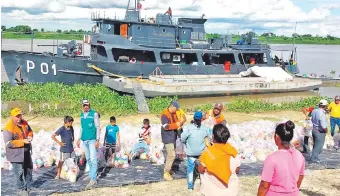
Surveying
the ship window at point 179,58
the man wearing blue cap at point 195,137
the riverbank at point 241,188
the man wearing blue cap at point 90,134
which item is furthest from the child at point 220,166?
the ship window at point 179,58

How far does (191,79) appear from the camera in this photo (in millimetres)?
23734

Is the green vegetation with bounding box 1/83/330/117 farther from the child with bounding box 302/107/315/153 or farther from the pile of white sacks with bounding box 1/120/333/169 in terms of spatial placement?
the child with bounding box 302/107/315/153

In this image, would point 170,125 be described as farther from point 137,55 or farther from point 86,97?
point 137,55

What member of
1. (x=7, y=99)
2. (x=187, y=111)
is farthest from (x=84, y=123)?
(x=7, y=99)

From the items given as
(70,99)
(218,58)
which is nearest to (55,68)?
(70,99)

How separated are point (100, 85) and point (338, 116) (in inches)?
550

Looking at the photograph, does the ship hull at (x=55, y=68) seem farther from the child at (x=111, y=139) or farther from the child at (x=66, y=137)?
the child at (x=66, y=137)

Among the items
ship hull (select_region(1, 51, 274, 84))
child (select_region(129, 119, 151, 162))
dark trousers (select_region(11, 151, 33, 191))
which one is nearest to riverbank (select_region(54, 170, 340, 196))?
dark trousers (select_region(11, 151, 33, 191))

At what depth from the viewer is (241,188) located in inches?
315

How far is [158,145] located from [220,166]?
5.32 meters

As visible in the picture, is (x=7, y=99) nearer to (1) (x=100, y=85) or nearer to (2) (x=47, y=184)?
(1) (x=100, y=85)

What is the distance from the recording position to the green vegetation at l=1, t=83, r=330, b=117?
17391 mm

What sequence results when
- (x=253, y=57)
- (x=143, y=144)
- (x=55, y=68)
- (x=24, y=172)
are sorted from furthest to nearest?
(x=253, y=57) → (x=55, y=68) → (x=143, y=144) → (x=24, y=172)

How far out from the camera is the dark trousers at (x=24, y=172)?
281 inches
